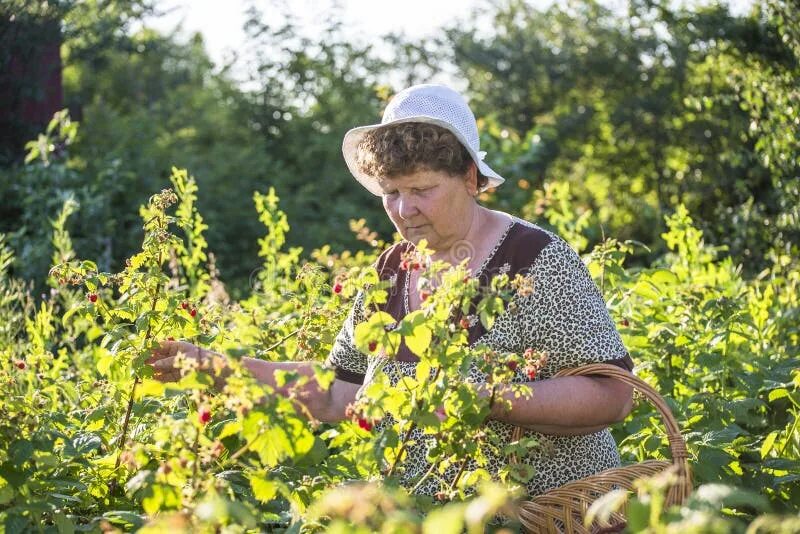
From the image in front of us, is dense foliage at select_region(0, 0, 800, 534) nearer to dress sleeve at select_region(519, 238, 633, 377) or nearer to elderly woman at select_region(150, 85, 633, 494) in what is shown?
elderly woman at select_region(150, 85, 633, 494)

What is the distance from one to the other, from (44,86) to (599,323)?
6524 millimetres

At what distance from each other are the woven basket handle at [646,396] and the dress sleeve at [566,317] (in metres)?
0.05

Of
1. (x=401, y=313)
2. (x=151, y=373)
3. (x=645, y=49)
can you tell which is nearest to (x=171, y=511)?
(x=151, y=373)

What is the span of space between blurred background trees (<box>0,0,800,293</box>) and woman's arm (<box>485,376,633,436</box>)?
207 cm

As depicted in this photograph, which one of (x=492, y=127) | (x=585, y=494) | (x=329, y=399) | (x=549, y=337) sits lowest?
(x=492, y=127)

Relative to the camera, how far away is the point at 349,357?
9.43 feet

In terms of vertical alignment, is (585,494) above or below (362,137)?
below

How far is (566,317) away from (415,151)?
0.55m

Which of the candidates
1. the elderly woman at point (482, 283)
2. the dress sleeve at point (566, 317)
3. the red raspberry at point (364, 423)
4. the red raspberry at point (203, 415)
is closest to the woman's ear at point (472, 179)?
the elderly woman at point (482, 283)

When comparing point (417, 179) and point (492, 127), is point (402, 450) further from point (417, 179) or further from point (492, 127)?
point (492, 127)

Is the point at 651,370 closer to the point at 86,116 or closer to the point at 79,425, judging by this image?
the point at 79,425

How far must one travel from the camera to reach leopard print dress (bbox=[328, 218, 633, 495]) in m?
2.56

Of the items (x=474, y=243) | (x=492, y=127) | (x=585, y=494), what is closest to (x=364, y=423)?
(x=585, y=494)

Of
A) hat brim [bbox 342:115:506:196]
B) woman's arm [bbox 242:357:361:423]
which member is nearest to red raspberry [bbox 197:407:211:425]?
woman's arm [bbox 242:357:361:423]
